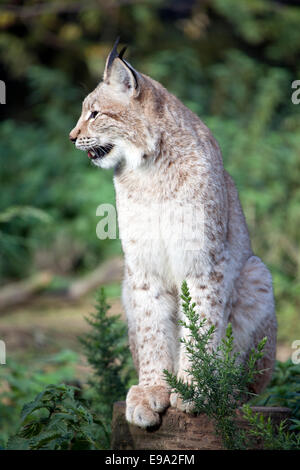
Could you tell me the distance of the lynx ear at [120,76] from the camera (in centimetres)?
348

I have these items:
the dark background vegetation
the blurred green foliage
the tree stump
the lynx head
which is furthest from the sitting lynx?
the blurred green foliage

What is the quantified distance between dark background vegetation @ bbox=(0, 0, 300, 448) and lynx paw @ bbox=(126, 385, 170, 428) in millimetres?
3205

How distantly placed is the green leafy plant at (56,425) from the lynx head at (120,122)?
136 cm

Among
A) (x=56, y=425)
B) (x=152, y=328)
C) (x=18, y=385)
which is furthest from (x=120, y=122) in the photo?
(x=18, y=385)

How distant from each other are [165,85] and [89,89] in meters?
1.57

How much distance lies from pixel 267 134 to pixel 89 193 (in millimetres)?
3147

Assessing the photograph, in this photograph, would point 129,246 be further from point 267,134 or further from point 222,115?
point 222,115

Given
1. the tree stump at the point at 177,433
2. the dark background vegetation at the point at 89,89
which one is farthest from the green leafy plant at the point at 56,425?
the dark background vegetation at the point at 89,89

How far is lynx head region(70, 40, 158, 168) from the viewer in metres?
3.50

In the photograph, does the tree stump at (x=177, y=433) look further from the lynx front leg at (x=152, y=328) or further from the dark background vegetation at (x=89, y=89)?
the dark background vegetation at (x=89, y=89)

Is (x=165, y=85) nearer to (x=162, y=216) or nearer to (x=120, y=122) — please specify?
(x=120, y=122)

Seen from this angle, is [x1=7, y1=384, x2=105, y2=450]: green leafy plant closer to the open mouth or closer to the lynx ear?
the open mouth

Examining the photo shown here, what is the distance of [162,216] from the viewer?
3463 millimetres

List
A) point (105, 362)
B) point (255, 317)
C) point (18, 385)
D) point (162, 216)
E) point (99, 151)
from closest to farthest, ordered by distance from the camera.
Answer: point (162, 216) < point (99, 151) < point (255, 317) < point (105, 362) < point (18, 385)
